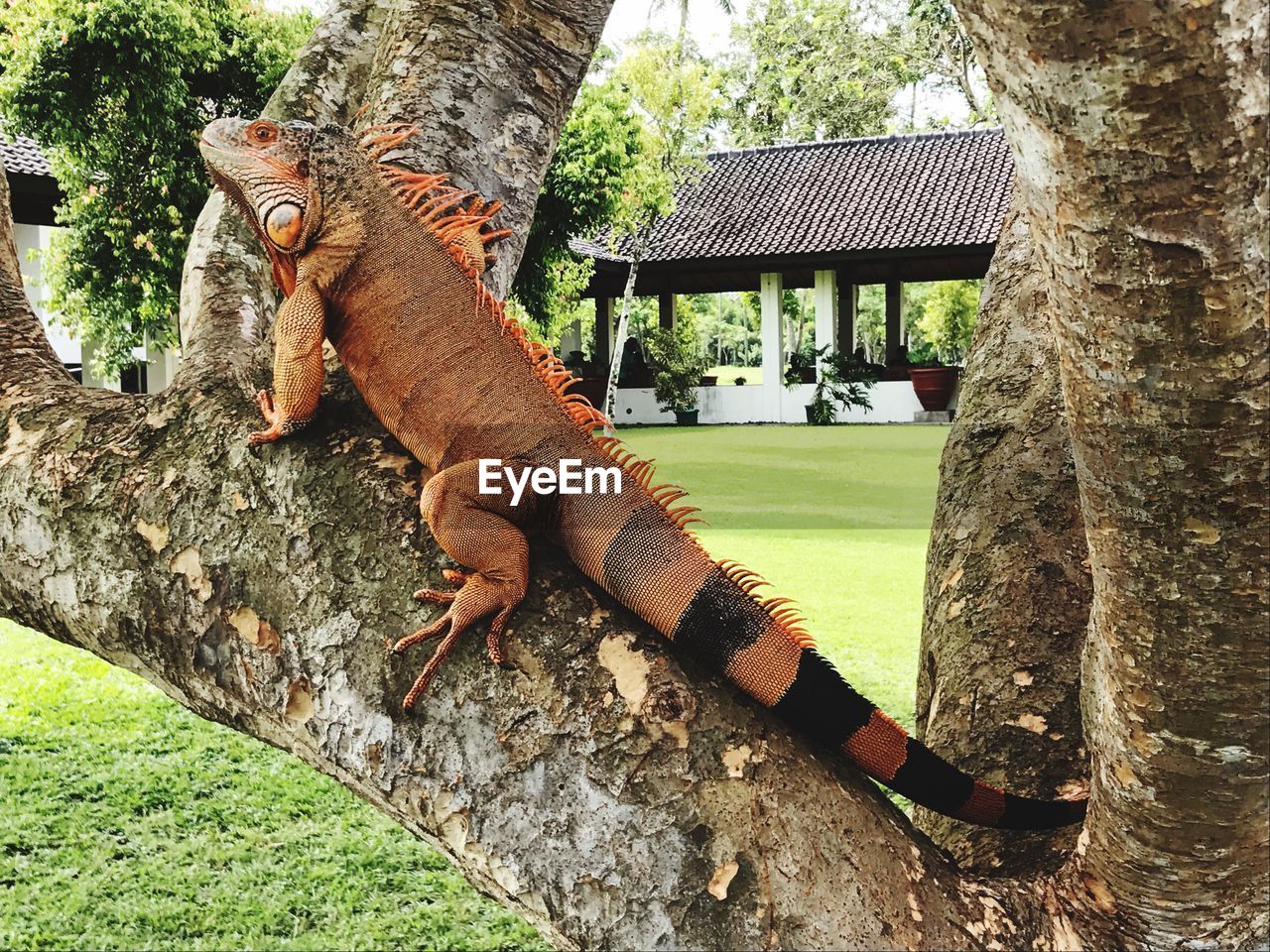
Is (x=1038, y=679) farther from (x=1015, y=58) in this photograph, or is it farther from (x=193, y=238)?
(x=193, y=238)

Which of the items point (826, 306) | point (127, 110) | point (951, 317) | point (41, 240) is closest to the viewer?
point (127, 110)

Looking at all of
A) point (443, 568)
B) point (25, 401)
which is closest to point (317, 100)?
point (25, 401)

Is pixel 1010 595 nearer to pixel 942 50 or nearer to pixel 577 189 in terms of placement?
pixel 577 189

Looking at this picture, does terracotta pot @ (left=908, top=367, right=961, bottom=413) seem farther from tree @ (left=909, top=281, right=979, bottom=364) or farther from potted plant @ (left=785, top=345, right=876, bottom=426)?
tree @ (left=909, top=281, right=979, bottom=364)

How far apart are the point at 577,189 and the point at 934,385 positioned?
25.5 ft

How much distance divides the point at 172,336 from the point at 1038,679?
933 cm

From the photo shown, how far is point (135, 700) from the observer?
4930 millimetres

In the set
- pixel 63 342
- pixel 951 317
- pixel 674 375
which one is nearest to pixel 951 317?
pixel 951 317

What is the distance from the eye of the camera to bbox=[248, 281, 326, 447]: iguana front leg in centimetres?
160

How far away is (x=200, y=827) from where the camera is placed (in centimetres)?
381

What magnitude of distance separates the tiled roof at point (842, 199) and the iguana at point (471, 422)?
14.2 metres

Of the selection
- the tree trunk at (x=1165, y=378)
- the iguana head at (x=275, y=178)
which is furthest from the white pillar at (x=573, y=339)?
the tree trunk at (x=1165, y=378)

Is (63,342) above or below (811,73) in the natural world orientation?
below

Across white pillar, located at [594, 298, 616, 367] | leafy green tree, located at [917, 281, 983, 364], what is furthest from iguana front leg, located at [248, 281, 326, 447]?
leafy green tree, located at [917, 281, 983, 364]
